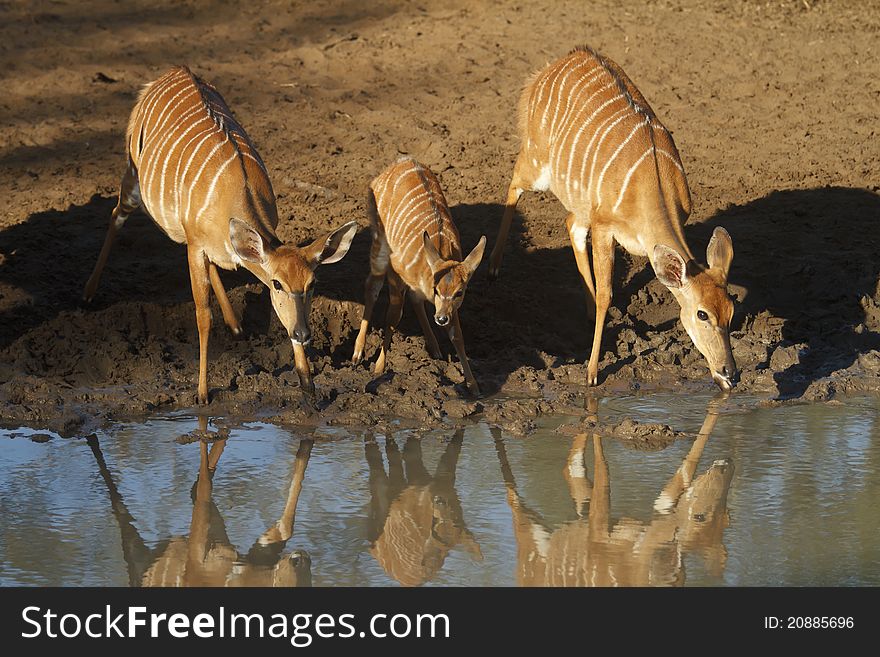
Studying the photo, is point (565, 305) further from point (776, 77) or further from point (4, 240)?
point (776, 77)

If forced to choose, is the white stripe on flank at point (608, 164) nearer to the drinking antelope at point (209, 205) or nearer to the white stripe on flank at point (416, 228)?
the white stripe on flank at point (416, 228)

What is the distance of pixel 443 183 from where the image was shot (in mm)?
11023

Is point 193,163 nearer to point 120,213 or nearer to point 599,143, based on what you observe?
point 120,213

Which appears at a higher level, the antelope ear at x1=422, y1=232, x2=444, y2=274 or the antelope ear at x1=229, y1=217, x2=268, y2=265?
the antelope ear at x1=422, y1=232, x2=444, y2=274

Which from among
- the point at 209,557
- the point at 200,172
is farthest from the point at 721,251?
the point at 209,557

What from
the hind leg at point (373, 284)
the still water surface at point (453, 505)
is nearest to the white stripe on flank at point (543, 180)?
the hind leg at point (373, 284)

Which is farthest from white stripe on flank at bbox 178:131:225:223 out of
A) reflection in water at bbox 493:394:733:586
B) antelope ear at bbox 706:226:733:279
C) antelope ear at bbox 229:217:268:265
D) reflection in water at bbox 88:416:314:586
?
antelope ear at bbox 706:226:733:279

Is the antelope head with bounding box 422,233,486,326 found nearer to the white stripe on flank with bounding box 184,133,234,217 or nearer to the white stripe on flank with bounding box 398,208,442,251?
the white stripe on flank with bounding box 398,208,442,251

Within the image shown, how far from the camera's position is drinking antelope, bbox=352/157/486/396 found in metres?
7.65

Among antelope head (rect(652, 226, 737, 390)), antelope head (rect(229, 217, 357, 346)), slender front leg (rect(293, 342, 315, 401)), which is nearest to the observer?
antelope head (rect(229, 217, 357, 346))

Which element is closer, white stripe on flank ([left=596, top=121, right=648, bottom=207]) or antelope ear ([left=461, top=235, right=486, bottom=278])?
antelope ear ([left=461, top=235, right=486, bottom=278])

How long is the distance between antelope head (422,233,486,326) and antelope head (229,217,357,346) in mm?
680

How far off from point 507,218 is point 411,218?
5.27 ft

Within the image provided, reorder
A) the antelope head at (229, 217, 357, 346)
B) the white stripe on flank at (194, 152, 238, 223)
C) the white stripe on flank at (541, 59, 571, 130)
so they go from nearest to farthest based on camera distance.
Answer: the antelope head at (229, 217, 357, 346)
the white stripe on flank at (194, 152, 238, 223)
the white stripe on flank at (541, 59, 571, 130)
